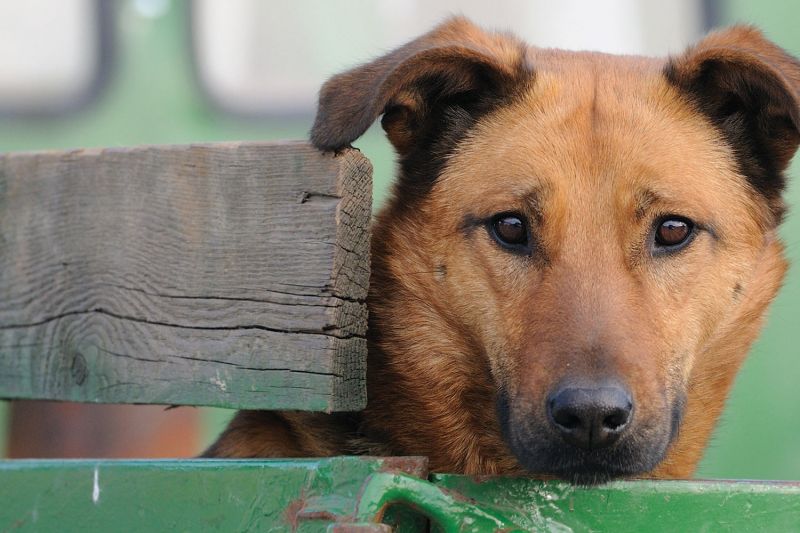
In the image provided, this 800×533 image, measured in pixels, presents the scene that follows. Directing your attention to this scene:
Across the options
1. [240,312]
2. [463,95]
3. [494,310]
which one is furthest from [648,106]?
[240,312]

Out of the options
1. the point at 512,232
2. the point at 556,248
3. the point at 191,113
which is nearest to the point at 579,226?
the point at 556,248

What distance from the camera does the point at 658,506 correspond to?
176 cm

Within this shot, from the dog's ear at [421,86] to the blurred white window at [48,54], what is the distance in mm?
2407

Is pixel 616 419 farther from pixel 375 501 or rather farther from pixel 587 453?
pixel 375 501

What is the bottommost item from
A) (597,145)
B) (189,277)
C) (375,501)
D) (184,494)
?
(184,494)

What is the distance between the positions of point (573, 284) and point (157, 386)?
0.96m

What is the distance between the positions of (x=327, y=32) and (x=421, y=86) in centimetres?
215

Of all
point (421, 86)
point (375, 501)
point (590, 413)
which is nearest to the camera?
point (375, 501)

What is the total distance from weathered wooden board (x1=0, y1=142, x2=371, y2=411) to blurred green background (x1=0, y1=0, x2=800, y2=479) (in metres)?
2.25

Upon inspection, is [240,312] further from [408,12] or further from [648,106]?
[408,12]

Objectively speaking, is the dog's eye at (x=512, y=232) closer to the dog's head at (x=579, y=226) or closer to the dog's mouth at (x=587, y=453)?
the dog's head at (x=579, y=226)

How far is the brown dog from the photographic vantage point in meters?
2.20

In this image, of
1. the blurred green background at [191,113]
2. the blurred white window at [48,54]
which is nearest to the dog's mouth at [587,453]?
the blurred green background at [191,113]

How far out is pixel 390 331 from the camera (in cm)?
269
